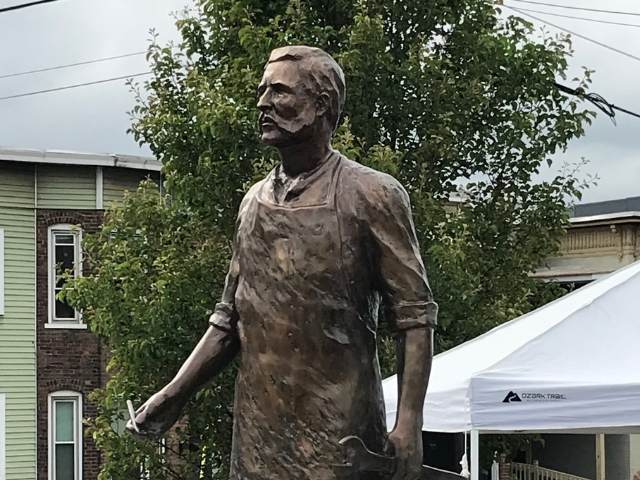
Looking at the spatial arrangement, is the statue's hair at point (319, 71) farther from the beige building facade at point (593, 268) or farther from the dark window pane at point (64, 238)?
the dark window pane at point (64, 238)

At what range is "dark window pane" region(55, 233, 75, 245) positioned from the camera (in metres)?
26.3

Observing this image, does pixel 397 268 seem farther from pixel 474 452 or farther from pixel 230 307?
pixel 474 452

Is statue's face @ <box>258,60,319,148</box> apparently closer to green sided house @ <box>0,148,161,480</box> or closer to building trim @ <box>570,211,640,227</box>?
building trim @ <box>570,211,640,227</box>

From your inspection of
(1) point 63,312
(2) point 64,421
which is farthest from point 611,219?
(2) point 64,421

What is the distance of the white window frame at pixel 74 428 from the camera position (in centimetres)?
2602

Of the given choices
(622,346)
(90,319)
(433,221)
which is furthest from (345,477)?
(90,319)

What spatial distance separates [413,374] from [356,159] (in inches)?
303

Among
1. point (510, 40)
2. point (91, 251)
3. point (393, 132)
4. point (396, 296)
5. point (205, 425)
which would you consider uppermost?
point (510, 40)

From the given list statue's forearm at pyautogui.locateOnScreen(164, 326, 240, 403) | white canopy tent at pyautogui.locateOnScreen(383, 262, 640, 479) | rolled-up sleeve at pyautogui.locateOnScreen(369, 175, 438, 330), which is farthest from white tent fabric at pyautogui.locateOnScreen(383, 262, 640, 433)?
rolled-up sleeve at pyautogui.locateOnScreen(369, 175, 438, 330)

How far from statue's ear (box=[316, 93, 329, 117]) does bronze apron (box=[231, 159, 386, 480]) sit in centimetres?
19

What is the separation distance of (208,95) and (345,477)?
8.82 metres

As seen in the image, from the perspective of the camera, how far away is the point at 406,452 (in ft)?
13.4

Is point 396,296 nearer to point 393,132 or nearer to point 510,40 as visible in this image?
point 393,132

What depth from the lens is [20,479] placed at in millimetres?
25812
